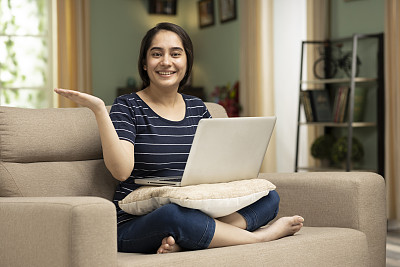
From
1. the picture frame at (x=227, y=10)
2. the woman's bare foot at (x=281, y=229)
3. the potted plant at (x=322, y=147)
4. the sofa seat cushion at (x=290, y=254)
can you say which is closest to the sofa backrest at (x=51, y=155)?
the sofa seat cushion at (x=290, y=254)

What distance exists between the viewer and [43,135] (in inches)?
81.4

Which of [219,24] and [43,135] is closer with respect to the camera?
[43,135]

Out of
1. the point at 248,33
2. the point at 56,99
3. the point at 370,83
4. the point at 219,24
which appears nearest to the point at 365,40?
the point at 370,83

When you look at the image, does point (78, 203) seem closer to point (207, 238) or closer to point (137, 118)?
point (207, 238)

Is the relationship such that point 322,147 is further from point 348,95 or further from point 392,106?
point 392,106

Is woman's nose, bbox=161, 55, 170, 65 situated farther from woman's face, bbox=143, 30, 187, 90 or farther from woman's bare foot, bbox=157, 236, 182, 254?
woman's bare foot, bbox=157, 236, 182, 254

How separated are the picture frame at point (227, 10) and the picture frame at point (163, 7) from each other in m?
0.84

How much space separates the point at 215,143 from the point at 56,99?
4.27 m

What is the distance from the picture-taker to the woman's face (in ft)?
6.79

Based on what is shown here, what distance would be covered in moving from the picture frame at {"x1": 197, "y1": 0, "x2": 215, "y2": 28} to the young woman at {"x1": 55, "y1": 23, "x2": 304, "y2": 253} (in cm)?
429

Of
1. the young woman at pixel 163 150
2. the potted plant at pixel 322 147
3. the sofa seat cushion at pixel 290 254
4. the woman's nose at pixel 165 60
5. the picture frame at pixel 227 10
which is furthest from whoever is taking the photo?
the picture frame at pixel 227 10

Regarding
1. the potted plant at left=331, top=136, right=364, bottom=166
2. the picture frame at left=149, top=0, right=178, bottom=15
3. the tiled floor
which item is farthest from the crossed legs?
the picture frame at left=149, top=0, right=178, bottom=15

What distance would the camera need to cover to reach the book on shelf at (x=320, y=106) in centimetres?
476

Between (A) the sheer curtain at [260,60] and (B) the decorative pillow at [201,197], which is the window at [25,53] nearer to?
(A) the sheer curtain at [260,60]
